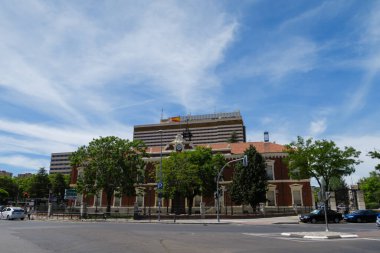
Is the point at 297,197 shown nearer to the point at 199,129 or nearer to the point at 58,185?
the point at 58,185

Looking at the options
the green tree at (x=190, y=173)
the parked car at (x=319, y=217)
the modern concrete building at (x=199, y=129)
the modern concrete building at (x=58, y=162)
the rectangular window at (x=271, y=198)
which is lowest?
the parked car at (x=319, y=217)

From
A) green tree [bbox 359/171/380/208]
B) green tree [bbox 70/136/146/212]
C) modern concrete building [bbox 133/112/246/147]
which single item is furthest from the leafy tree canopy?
modern concrete building [bbox 133/112/246/147]

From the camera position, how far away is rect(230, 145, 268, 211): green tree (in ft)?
157

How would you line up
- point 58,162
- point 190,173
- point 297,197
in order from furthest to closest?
point 58,162
point 297,197
point 190,173

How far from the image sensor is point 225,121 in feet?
458

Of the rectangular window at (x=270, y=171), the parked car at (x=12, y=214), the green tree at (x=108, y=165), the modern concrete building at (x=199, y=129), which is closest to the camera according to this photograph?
the parked car at (x=12, y=214)

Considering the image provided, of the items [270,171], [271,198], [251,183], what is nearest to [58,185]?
[270,171]

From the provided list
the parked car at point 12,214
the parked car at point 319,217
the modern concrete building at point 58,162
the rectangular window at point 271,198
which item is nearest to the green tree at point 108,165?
the parked car at point 12,214

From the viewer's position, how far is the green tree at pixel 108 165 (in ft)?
147

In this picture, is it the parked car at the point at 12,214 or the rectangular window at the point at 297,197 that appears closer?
the parked car at the point at 12,214

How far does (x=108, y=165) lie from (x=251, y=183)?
20649mm

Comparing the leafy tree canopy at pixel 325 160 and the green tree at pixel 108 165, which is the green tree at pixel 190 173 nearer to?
the green tree at pixel 108 165

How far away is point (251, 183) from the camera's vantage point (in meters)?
48.7

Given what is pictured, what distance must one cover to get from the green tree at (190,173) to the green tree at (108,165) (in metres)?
4.84
